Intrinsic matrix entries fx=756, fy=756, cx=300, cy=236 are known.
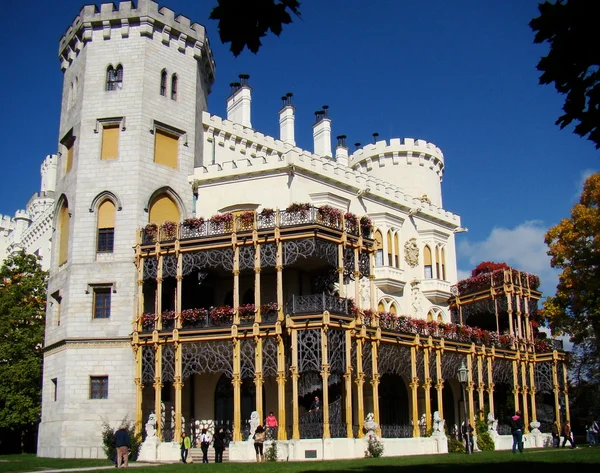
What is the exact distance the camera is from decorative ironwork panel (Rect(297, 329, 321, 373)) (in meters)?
29.3

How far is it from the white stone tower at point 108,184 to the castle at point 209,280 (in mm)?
84

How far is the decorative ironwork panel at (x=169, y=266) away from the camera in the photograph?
33.4 metres

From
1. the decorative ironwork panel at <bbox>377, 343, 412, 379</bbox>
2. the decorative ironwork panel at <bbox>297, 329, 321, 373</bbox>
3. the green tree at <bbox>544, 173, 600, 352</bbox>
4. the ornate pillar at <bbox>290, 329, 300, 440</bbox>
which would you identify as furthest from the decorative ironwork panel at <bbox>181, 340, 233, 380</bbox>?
the green tree at <bbox>544, 173, 600, 352</bbox>

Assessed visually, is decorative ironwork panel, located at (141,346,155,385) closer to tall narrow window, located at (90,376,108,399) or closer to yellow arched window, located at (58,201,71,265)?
tall narrow window, located at (90,376,108,399)

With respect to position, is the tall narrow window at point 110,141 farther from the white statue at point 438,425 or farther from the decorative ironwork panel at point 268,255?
the white statue at point 438,425

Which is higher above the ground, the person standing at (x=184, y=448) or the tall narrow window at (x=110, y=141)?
the tall narrow window at (x=110, y=141)

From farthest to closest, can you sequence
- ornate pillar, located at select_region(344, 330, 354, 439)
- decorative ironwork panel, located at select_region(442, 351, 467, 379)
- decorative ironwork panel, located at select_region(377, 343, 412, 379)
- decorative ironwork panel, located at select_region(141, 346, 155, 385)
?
decorative ironwork panel, located at select_region(442, 351, 467, 379) → decorative ironwork panel, located at select_region(377, 343, 412, 379) → decorative ironwork panel, located at select_region(141, 346, 155, 385) → ornate pillar, located at select_region(344, 330, 354, 439)

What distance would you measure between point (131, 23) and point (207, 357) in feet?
56.6

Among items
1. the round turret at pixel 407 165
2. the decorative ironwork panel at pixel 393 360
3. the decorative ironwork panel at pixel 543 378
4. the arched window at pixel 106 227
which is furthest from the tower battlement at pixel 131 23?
the decorative ironwork panel at pixel 543 378

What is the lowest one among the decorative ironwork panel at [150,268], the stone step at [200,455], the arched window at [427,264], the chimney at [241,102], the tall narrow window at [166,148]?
the stone step at [200,455]

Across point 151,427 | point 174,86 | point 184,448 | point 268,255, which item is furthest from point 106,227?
point 184,448

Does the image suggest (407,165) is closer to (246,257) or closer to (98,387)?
(246,257)

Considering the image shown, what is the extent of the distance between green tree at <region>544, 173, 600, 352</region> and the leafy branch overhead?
33.4 m

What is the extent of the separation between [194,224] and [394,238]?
42.2 ft
